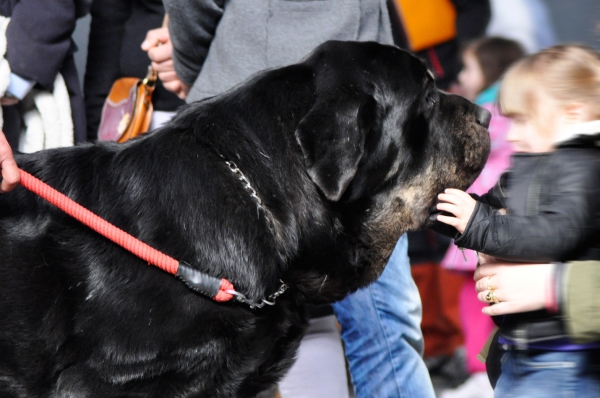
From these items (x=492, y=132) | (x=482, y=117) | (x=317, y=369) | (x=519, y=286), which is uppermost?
(x=482, y=117)

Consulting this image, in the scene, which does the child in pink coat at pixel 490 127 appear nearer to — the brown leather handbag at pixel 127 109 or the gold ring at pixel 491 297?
the gold ring at pixel 491 297

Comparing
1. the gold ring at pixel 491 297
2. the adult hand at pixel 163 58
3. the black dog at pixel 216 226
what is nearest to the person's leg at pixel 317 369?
the black dog at pixel 216 226

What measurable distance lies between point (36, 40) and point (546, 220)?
2.18 metres

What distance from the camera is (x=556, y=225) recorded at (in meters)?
2.27

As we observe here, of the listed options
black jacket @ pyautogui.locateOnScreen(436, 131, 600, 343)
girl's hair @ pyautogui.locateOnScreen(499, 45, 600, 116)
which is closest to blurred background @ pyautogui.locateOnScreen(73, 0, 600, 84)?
girl's hair @ pyautogui.locateOnScreen(499, 45, 600, 116)

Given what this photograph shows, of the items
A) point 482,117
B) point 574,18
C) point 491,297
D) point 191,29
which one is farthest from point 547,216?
point 574,18

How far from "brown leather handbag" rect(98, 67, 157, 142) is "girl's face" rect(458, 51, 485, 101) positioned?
5.87 ft

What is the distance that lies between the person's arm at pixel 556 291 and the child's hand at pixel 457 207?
8.3 inches

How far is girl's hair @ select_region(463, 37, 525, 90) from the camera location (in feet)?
13.8

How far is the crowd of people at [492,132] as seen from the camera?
7.61ft

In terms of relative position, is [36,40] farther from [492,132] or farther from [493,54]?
[493,54]

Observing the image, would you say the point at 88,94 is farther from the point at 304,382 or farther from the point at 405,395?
the point at 405,395

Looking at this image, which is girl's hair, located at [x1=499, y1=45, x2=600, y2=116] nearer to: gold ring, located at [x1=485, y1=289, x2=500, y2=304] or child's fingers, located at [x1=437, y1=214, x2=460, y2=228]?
child's fingers, located at [x1=437, y1=214, x2=460, y2=228]

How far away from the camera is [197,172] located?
222cm
